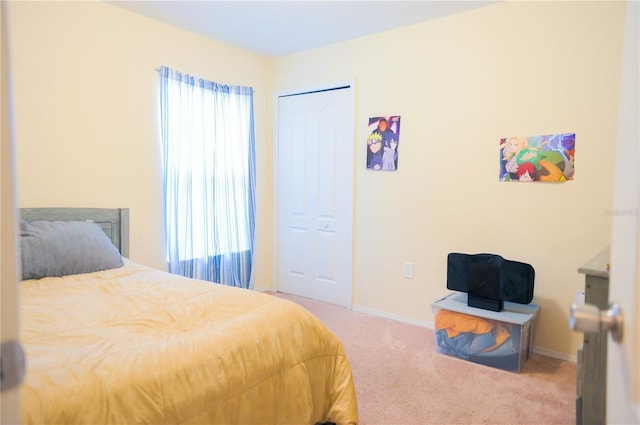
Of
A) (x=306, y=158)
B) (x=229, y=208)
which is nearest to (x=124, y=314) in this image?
(x=229, y=208)

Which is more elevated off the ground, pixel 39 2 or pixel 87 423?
pixel 39 2

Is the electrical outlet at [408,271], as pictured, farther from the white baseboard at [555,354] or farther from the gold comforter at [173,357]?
the gold comforter at [173,357]

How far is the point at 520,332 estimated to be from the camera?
252cm

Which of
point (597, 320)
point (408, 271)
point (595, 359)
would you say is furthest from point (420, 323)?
point (597, 320)

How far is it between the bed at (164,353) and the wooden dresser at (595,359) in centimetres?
95

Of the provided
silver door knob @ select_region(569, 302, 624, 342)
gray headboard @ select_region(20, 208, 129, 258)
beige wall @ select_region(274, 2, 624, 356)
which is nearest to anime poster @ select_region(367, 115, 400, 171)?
beige wall @ select_region(274, 2, 624, 356)

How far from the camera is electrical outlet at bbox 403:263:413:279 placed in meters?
3.44

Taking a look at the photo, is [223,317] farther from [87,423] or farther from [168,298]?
[87,423]

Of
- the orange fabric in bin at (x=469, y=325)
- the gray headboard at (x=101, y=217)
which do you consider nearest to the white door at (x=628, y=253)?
the orange fabric in bin at (x=469, y=325)

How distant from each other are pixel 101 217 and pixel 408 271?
244 cm

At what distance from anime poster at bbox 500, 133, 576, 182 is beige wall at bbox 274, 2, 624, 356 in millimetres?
51

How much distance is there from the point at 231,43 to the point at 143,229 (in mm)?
1898

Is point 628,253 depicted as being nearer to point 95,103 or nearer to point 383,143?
point 383,143

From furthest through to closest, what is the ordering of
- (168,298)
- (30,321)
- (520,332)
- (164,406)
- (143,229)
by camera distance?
1. (143,229)
2. (520,332)
3. (168,298)
4. (30,321)
5. (164,406)
